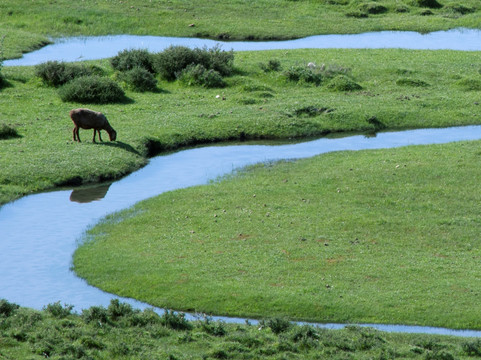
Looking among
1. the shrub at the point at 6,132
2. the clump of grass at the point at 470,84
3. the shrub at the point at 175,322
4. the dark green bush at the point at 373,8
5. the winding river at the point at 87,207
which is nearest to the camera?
the shrub at the point at 175,322

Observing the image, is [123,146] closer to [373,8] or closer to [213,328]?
[213,328]

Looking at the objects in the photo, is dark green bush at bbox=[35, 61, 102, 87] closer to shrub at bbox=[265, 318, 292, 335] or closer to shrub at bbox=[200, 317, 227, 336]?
shrub at bbox=[200, 317, 227, 336]

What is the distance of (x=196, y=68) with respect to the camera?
40.1m

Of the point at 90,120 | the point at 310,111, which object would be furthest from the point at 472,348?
the point at 310,111

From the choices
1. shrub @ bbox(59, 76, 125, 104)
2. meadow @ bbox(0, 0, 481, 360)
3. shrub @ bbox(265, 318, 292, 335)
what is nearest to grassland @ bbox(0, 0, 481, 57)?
meadow @ bbox(0, 0, 481, 360)

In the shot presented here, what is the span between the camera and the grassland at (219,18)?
5331cm

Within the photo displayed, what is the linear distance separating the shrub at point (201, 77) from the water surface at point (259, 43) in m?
8.53

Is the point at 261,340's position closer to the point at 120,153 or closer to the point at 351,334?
the point at 351,334

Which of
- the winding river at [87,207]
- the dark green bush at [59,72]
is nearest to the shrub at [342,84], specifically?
the winding river at [87,207]

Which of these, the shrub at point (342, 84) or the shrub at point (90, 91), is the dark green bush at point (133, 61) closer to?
the shrub at point (90, 91)

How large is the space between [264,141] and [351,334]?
709 inches

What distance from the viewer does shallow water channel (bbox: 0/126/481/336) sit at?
64.0 feet

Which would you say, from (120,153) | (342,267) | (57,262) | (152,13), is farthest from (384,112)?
(152,13)

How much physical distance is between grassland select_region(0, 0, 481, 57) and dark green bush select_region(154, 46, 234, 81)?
1223cm
